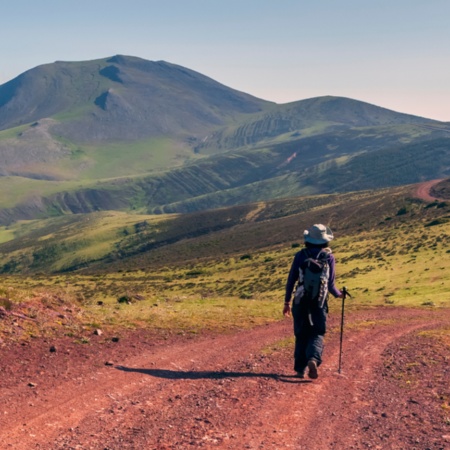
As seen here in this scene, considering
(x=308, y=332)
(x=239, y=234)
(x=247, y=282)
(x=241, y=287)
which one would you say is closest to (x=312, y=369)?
(x=308, y=332)

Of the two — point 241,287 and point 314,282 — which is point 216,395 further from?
point 241,287

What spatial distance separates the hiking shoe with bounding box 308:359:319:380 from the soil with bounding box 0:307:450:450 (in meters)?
0.15

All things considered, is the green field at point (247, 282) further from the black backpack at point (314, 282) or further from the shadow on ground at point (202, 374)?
the black backpack at point (314, 282)

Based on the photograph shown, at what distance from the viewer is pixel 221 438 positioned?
28.9ft

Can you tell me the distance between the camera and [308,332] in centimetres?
1280

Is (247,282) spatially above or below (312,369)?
below

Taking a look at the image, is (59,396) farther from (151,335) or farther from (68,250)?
(68,250)

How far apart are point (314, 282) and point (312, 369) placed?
187 cm

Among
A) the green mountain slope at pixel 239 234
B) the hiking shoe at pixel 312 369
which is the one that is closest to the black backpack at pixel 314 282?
the hiking shoe at pixel 312 369

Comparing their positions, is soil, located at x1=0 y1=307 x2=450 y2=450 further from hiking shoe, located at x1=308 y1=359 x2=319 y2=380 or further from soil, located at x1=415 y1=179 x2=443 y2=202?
soil, located at x1=415 y1=179 x2=443 y2=202

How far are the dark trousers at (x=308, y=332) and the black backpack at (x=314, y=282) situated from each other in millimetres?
184

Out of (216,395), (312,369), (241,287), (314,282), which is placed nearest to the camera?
(216,395)

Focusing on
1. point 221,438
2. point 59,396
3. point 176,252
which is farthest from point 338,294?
point 176,252

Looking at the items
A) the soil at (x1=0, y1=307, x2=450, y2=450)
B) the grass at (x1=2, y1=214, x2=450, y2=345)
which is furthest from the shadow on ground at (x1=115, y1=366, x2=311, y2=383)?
the grass at (x1=2, y1=214, x2=450, y2=345)
